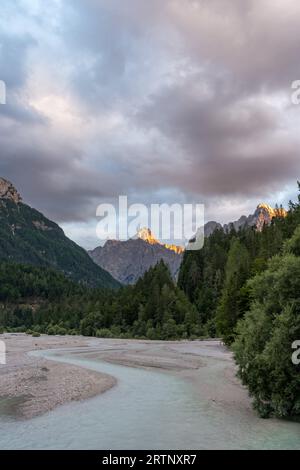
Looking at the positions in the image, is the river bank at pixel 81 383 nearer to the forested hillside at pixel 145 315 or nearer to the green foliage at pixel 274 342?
the green foliage at pixel 274 342

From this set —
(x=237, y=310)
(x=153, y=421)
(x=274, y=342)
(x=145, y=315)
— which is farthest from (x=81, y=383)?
(x=145, y=315)

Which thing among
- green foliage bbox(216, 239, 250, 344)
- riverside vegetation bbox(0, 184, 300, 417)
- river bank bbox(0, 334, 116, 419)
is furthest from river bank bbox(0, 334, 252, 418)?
green foliage bbox(216, 239, 250, 344)

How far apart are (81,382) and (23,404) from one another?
10.3 metres

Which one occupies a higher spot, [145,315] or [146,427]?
[145,315]

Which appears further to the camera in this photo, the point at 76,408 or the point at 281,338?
the point at 76,408

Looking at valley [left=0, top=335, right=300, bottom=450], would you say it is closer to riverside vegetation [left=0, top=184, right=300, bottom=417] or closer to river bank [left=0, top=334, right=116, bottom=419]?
river bank [left=0, top=334, right=116, bottom=419]

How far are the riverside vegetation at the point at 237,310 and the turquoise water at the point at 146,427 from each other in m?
2.81

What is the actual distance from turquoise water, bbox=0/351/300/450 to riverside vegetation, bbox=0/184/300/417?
281cm

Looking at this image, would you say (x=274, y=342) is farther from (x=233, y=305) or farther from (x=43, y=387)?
(x=233, y=305)

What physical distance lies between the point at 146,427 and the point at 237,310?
56852mm

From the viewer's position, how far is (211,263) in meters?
178

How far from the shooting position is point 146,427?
25.5m

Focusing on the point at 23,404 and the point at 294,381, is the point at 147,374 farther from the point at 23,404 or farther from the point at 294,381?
the point at 294,381
